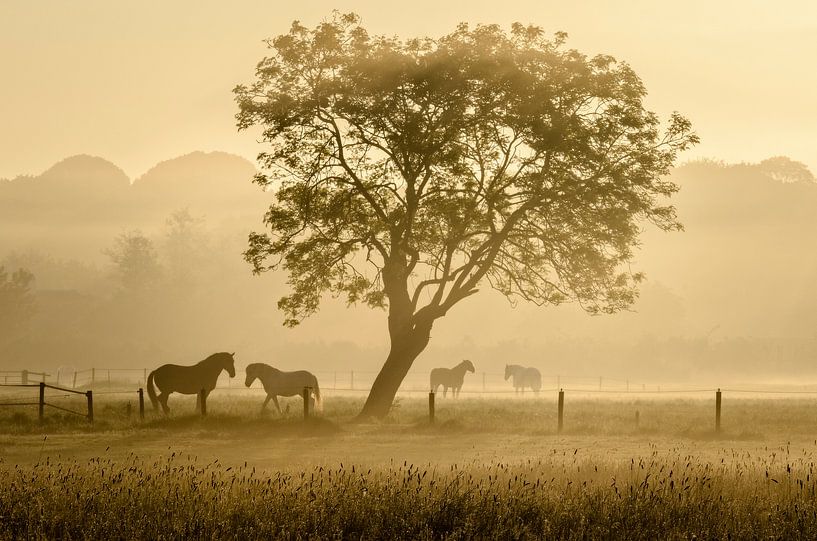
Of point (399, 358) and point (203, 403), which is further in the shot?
point (399, 358)

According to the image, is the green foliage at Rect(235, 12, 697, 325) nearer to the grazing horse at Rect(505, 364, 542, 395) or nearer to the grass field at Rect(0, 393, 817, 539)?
the grass field at Rect(0, 393, 817, 539)

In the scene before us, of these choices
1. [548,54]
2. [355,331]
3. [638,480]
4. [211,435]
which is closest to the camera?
[638,480]

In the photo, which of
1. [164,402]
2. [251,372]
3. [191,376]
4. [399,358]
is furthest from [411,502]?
[251,372]

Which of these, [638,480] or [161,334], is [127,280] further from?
[638,480]

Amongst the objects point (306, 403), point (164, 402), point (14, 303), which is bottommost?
point (164, 402)

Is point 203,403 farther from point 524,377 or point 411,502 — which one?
point 524,377

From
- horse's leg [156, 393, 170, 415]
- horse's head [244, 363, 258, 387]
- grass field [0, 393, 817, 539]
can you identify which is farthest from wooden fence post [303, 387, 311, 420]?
grass field [0, 393, 817, 539]

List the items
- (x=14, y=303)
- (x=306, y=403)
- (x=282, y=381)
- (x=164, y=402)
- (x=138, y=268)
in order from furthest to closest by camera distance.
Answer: (x=138, y=268), (x=14, y=303), (x=282, y=381), (x=164, y=402), (x=306, y=403)

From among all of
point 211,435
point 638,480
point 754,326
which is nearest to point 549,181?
point 211,435

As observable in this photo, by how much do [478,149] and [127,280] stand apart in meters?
90.0

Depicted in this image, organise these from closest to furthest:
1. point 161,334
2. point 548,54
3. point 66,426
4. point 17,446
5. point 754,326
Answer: point 17,446 → point 66,426 → point 548,54 → point 161,334 → point 754,326

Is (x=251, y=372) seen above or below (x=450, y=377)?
above

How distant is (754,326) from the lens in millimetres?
154000

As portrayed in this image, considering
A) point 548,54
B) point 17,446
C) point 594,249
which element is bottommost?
point 17,446
